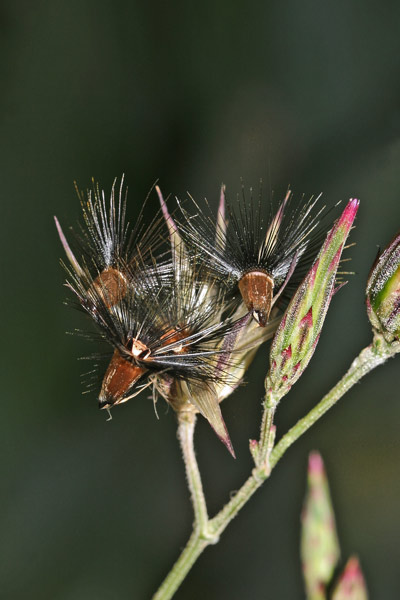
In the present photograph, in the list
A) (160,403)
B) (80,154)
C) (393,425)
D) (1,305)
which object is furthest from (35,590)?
(80,154)

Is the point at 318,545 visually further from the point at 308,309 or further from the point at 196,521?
the point at 308,309

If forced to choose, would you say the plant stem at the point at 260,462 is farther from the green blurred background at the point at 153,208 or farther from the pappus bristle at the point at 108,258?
the green blurred background at the point at 153,208

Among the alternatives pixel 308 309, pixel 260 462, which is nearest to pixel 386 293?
pixel 308 309

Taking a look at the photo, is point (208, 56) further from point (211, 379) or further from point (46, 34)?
point (211, 379)

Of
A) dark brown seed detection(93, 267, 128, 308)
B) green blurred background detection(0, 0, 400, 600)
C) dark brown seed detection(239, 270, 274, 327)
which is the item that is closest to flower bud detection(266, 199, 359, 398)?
dark brown seed detection(239, 270, 274, 327)

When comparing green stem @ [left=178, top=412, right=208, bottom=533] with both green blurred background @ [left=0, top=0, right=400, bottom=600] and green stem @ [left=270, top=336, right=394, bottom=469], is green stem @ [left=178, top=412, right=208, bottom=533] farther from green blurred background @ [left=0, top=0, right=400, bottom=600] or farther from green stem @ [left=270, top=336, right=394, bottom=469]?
green blurred background @ [left=0, top=0, right=400, bottom=600]
